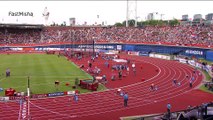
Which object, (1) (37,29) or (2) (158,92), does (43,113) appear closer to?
(2) (158,92)

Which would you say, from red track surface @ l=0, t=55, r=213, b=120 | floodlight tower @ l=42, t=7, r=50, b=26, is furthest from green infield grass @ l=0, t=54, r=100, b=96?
floodlight tower @ l=42, t=7, r=50, b=26

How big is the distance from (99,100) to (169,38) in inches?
2074

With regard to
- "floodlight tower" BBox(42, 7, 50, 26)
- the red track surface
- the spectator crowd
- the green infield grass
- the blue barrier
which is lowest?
the red track surface

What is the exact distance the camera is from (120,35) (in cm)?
9356

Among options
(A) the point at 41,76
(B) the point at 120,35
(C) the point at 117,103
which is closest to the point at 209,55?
(A) the point at 41,76

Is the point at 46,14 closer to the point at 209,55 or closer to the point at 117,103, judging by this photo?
the point at 209,55

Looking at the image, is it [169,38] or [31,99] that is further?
[169,38]

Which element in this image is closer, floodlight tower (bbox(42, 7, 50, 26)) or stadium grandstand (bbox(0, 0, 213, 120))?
stadium grandstand (bbox(0, 0, 213, 120))

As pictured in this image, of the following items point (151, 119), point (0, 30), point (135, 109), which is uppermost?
point (0, 30)

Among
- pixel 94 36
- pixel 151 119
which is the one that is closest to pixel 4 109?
pixel 151 119

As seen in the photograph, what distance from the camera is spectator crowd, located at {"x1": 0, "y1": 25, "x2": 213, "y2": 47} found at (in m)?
72.9

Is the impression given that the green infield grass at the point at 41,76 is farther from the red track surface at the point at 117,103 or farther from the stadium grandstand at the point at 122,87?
the red track surface at the point at 117,103

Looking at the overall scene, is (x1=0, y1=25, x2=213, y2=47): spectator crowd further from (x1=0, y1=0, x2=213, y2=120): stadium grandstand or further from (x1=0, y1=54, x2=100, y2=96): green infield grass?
(x1=0, y1=54, x2=100, y2=96): green infield grass

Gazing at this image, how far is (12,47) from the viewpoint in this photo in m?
84.9
